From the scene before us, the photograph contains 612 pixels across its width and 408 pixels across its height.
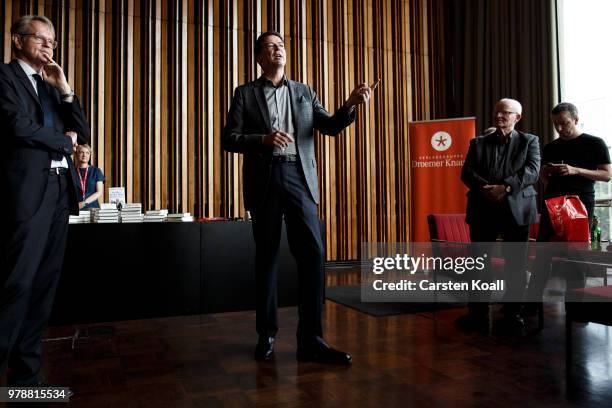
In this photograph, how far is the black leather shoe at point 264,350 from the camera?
2.74 metres

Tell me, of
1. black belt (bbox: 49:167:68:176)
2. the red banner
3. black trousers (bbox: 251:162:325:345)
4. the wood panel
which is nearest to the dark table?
black trousers (bbox: 251:162:325:345)

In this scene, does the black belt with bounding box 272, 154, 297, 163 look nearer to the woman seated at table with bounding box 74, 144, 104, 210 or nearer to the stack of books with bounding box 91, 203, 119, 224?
the stack of books with bounding box 91, 203, 119, 224

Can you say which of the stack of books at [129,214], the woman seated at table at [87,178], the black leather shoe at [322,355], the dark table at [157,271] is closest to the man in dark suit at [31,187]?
the black leather shoe at [322,355]

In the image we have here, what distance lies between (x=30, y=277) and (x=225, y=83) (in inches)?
199

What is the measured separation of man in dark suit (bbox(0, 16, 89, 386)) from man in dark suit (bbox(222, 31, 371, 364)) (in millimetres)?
872

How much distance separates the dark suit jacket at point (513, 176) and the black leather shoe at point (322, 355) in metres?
1.54

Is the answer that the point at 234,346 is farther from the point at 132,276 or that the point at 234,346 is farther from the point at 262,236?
the point at 132,276

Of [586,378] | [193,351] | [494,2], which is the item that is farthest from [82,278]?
[494,2]

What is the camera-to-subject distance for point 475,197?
3.53m

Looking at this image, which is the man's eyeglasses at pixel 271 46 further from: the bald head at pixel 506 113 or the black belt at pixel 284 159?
the bald head at pixel 506 113

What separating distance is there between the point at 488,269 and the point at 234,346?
6.26 feet

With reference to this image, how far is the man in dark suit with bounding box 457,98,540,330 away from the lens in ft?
11.1

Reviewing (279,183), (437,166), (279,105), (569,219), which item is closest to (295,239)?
(279,183)

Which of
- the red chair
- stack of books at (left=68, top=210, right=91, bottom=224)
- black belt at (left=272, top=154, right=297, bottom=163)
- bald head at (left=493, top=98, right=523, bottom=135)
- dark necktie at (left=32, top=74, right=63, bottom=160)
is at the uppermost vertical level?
bald head at (left=493, top=98, right=523, bottom=135)
